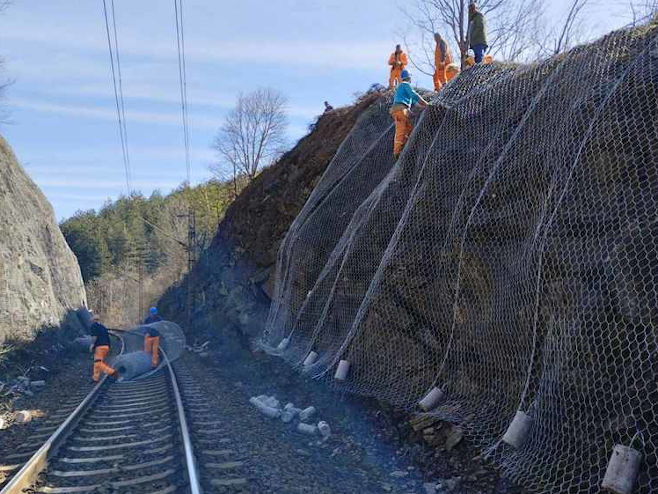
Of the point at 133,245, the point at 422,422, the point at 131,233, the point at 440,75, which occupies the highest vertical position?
the point at 131,233

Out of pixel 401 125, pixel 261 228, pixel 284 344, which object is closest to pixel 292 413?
pixel 284 344

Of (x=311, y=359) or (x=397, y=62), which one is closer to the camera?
(x=311, y=359)

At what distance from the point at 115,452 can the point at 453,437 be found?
12.5 feet

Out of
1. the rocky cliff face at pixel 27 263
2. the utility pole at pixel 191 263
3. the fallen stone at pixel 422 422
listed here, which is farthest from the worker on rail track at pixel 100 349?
the utility pole at pixel 191 263

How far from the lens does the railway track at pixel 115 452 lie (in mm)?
4945

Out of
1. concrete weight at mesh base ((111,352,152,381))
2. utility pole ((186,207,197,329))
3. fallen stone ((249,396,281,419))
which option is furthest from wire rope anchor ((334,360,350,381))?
utility pole ((186,207,197,329))

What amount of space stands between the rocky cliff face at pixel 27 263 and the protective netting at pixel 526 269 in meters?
9.77

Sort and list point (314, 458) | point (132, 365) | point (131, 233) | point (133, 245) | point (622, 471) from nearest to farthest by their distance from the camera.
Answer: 1. point (622, 471)
2. point (314, 458)
3. point (132, 365)
4. point (133, 245)
5. point (131, 233)

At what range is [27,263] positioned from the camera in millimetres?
18562

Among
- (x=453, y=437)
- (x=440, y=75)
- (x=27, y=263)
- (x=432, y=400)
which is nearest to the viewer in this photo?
(x=453, y=437)

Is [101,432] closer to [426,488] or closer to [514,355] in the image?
[426,488]

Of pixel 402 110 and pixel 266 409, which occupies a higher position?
pixel 402 110

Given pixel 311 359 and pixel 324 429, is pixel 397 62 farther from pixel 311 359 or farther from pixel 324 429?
pixel 324 429

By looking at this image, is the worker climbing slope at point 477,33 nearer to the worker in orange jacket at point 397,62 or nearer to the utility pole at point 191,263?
the worker in orange jacket at point 397,62
